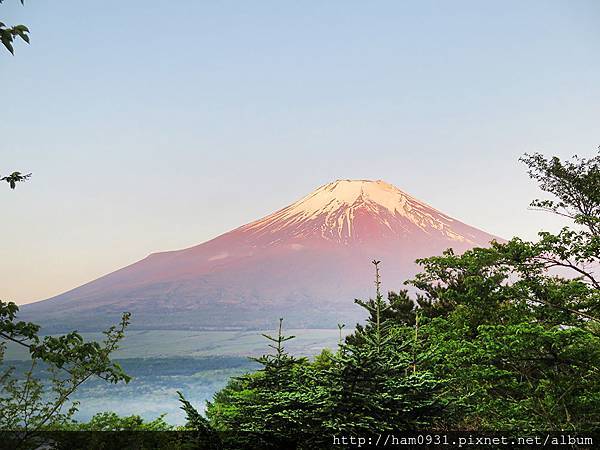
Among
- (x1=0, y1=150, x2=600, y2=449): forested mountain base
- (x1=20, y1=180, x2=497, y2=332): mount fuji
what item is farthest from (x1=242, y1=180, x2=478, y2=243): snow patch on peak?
(x1=0, y1=150, x2=600, y2=449): forested mountain base

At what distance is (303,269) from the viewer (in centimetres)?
11769

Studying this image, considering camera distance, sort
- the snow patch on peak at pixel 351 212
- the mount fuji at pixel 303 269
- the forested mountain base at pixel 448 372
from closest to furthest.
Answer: the forested mountain base at pixel 448 372, the snow patch on peak at pixel 351 212, the mount fuji at pixel 303 269

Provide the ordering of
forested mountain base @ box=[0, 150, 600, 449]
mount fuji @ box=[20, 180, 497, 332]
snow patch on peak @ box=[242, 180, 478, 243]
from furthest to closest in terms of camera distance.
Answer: mount fuji @ box=[20, 180, 497, 332]
snow patch on peak @ box=[242, 180, 478, 243]
forested mountain base @ box=[0, 150, 600, 449]

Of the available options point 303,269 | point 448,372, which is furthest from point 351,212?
point 448,372

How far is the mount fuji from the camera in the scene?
113 m

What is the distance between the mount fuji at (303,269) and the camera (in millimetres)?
112938

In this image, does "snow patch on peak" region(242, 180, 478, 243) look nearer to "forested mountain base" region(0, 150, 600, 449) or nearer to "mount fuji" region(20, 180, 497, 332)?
"mount fuji" region(20, 180, 497, 332)

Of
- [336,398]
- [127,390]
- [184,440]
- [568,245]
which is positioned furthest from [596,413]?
[127,390]

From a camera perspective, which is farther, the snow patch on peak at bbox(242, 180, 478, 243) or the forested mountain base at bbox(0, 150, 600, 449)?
the snow patch on peak at bbox(242, 180, 478, 243)

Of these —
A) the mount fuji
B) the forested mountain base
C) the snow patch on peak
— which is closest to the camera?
the forested mountain base

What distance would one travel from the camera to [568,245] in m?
7.17

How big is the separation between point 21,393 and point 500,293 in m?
5.46

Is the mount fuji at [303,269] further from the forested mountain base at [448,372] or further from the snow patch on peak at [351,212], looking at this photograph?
the forested mountain base at [448,372]

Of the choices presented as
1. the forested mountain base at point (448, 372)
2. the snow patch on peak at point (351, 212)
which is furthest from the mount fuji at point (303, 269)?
the forested mountain base at point (448, 372)
